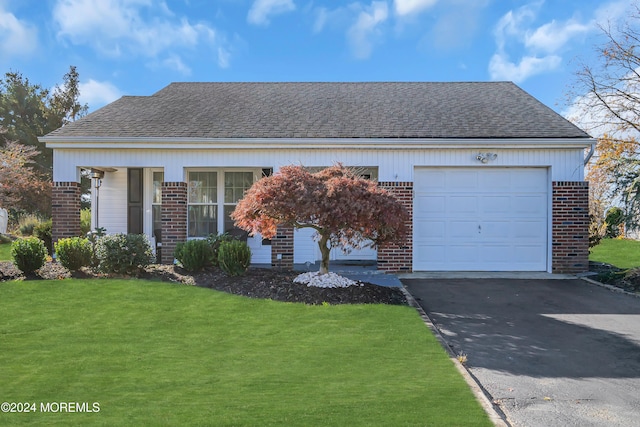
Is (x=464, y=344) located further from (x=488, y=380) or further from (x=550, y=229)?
(x=550, y=229)


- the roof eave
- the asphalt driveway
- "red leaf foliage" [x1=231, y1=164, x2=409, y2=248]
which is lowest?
the asphalt driveway

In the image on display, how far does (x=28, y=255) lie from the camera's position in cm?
1006

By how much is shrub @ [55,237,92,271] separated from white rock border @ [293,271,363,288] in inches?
189

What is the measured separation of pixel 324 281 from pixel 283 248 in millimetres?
3126

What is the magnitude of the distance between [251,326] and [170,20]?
1047 cm

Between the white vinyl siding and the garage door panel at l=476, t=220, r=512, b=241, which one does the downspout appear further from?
the garage door panel at l=476, t=220, r=512, b=241

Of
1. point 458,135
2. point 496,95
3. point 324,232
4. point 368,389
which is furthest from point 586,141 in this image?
point 368,389

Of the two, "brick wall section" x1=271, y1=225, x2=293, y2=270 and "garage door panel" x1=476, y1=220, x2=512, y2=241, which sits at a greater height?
"garage door panel" x1=476, y1=220, x2=512, y2=241

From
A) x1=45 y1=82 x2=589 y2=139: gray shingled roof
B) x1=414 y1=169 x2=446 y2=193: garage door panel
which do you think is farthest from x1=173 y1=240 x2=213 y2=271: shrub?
x1=414 y1=169 x2=446 y2=193: garage door panel

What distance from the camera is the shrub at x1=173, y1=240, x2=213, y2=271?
1045 centimetres

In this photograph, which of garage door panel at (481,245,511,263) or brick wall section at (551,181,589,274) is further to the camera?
garage door panel at (481,245,511,263)

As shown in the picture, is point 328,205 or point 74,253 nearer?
→ point 328,205

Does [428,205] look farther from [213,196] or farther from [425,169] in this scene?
[213,196]

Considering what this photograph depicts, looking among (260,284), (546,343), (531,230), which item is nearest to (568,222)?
(531,230)
